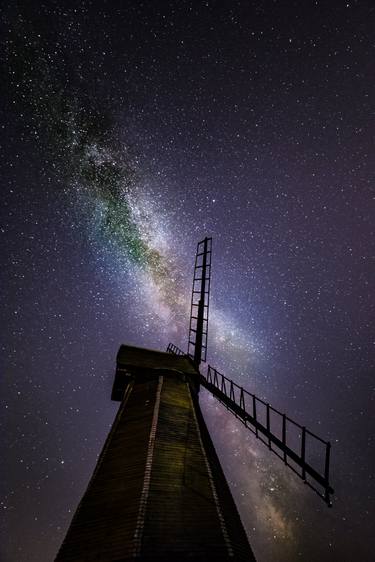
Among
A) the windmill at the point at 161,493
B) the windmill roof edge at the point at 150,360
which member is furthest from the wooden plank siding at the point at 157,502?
the windmill roof edge at the point at 150,360

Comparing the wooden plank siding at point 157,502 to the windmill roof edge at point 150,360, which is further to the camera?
the windmill roof edge at point 150,360

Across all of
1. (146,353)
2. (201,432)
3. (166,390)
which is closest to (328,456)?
Answer: (201,432)

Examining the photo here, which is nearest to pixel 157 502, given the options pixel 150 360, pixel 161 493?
pixel 161 493

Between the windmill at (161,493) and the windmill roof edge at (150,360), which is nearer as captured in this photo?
the windmill at (161,493)

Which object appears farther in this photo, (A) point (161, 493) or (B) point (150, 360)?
(B) point (150, 360)

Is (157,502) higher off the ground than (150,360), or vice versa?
(150,360)

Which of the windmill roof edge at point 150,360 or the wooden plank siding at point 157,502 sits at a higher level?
the windmill roof edge at point 150,360

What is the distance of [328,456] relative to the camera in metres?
7.27

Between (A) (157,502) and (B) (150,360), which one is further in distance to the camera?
(B) (150,360)

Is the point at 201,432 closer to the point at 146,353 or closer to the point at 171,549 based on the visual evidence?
the point at 171,549

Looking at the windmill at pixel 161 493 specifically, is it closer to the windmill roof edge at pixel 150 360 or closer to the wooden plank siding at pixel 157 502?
the wooden plank siding at pixel 157 502

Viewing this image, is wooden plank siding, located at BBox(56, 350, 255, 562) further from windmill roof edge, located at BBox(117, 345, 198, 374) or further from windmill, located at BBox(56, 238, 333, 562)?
windmill roof edge, located at BBox(117, 345, 198, 374)

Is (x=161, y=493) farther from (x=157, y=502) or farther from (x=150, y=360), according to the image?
(x=150, y=360)

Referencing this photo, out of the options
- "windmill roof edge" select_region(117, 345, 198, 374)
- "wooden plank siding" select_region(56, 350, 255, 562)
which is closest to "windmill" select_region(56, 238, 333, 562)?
"wooden plank siding" select_region(56, 350, 255, 562)
